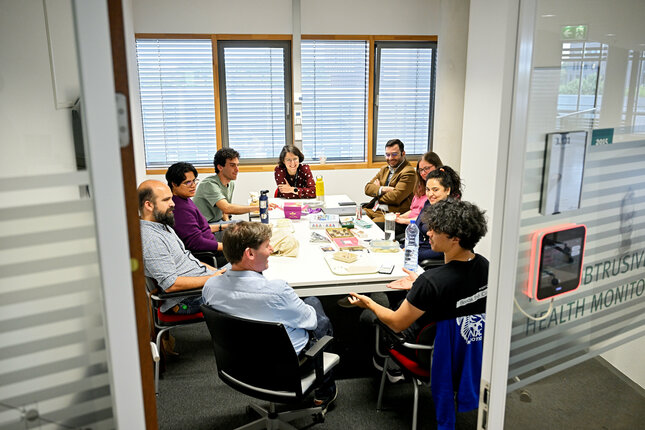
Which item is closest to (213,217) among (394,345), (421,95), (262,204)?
(262,204)

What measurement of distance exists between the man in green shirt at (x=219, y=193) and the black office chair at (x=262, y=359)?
2.32 metres

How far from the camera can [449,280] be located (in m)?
2.29

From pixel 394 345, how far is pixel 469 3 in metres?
4.63

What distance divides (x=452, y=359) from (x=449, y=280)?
380 mm

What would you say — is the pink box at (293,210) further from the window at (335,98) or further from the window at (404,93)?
the window at (404,93)

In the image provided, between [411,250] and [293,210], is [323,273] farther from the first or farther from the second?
[293,210]

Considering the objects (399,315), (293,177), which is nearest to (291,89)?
(293,177)

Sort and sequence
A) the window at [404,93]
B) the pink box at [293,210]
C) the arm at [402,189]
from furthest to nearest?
the window at [404,93] → the arm at [402,189] → the pink box at [293,210]

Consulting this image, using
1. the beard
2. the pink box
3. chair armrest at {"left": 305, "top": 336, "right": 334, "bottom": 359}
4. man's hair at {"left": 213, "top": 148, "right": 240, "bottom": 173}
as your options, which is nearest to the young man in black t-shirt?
chair armrest at {"left": 305, "top": 336, "right": 334, "bottom": 359}

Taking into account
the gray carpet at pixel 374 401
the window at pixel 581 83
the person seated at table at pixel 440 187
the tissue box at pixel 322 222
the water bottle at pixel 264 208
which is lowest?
the gray carpet at pixel 374 401

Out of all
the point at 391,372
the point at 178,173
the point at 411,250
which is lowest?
the point at 391,372

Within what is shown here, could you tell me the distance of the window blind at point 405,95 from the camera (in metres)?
6.57

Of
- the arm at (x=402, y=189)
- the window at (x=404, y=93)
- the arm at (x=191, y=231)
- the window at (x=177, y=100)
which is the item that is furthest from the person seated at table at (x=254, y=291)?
the window at (x=404, y=93)

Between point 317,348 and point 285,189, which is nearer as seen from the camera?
point 317,348
